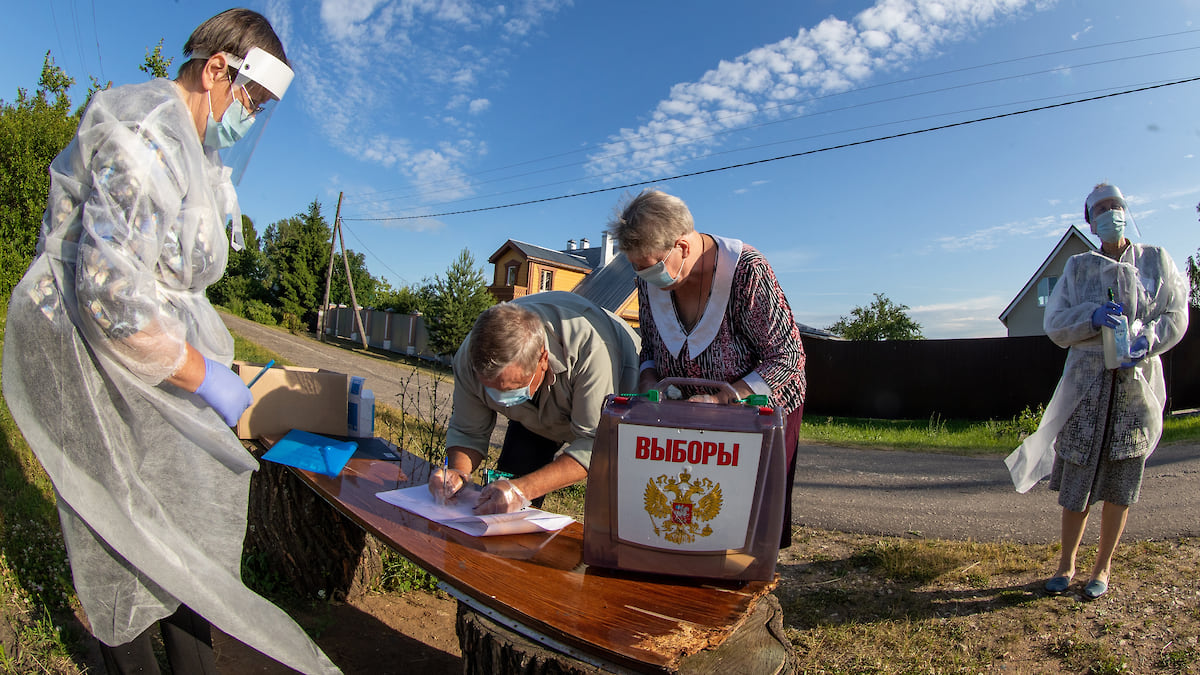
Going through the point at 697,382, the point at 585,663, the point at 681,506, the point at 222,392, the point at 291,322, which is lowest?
the point at 585,663

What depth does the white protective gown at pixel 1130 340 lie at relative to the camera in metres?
2.91

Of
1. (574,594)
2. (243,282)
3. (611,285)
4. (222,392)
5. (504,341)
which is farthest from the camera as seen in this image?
(243,282)

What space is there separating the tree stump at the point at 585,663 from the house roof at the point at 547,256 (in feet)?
97.0

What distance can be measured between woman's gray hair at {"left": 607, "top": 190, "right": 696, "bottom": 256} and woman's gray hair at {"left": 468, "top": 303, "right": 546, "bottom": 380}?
38 centimetres

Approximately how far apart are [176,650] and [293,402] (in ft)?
4.47

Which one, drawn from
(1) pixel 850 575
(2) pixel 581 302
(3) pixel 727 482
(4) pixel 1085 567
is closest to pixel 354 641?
(2) pixel 581 302

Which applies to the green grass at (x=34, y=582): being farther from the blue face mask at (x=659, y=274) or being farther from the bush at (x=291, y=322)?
the bush at (x=291, y=322)

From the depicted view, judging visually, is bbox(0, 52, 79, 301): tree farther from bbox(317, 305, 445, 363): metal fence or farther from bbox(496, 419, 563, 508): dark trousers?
bbox(317, 305, 445, 363): metal fence

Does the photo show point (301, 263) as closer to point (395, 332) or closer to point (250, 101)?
point (395, 332)

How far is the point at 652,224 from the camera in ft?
6.63

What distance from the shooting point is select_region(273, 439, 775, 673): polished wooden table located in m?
1.18

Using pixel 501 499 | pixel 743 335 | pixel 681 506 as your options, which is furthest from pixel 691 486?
pixel 743 335

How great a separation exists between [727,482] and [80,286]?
4.50 ft

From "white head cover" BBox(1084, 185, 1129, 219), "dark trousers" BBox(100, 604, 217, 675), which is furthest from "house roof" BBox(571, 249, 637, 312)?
"dark trousers" BBox(100, 604, 217, 675)
